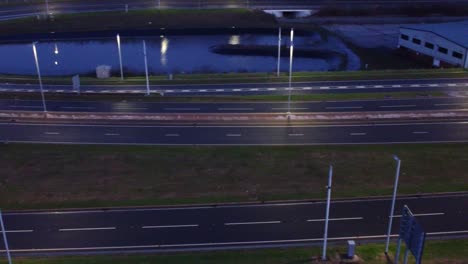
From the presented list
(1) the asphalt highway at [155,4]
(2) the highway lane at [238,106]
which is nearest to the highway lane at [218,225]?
(2) the highway lane at [238,106]

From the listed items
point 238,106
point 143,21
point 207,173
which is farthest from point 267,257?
point 143,21

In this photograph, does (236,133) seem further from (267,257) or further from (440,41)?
(440,41)

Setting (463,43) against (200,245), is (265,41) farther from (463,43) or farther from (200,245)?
(200,245)

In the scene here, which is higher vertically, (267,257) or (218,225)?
(267,257)

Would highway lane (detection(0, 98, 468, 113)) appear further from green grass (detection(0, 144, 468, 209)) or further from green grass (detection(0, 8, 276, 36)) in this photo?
green grass (detection(0, 8, 276, 36))

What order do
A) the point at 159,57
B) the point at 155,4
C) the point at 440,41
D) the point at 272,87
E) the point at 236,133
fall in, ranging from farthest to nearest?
the point at 155,4
the point at 159,57
the point at 440,41
the point at 272,87
the point at 236,133

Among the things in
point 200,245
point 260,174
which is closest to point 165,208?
point 200,245

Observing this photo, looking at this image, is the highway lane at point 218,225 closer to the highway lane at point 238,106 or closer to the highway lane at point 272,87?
the highway lane at point 238,106

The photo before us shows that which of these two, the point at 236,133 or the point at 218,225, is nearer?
the point at 218,225
